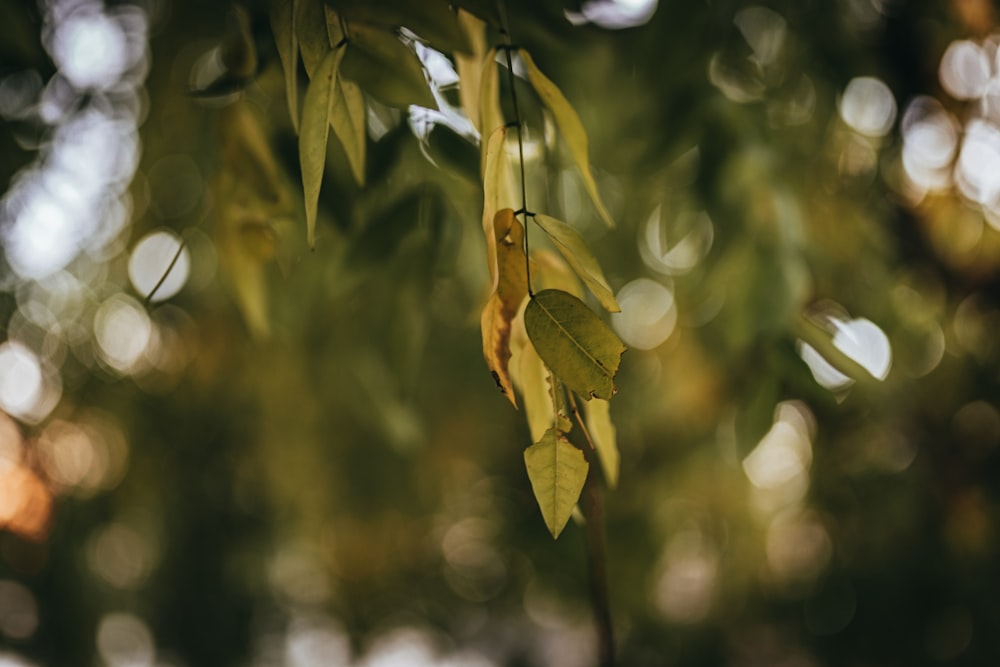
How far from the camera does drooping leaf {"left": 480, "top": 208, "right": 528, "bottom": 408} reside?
0.75 ft

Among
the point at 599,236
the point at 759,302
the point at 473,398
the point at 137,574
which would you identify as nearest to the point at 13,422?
the point at 137,574

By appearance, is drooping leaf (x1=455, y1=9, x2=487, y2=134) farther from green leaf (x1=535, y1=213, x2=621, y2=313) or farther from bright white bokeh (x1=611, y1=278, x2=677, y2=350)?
bright white bokeh (x1=611, y1=278, x2=677, y2=350)

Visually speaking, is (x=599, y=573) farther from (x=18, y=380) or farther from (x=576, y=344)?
(x=18, y=380)

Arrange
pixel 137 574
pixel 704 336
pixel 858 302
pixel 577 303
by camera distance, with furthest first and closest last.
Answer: pixel 137 574, pixel 704 336, pixel 858 302, pixel 577 303

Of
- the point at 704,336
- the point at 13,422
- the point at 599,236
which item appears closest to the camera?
the point at 704,336

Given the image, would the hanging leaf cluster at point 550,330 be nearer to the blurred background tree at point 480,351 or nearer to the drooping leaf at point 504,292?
the drooping leaf at point 504,292

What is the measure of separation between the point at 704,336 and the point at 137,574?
4.53 feet

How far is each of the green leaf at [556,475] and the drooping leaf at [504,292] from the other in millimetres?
18

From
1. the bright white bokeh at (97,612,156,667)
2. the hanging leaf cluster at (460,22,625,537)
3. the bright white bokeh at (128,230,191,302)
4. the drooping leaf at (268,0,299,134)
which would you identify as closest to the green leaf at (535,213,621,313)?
the hanging leaf cluster at (460,22,625,537)

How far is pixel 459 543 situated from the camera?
5.86 ft

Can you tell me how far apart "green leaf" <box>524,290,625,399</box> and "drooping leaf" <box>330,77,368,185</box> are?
11 centimetres

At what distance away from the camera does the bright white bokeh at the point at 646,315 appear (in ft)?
Answer: 3.38

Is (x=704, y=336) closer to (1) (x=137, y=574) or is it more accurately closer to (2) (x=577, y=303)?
(2) (x=577, y=303)

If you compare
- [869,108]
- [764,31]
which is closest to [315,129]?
[764,31]
